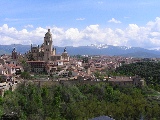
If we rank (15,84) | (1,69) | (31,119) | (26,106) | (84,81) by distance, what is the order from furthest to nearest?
(1,69) < (84,81) < (15,84) < (26,106) < (31,119)

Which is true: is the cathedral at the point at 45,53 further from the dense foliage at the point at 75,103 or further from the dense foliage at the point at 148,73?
the dense foliage at the point at 75,103

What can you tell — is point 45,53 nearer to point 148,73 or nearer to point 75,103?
point 148,73

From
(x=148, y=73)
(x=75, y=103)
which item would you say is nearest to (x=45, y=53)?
(x=148, y=73)

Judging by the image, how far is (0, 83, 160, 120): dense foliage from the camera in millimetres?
29234

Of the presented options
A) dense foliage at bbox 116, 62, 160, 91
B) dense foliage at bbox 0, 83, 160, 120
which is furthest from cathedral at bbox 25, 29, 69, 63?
dense foliage at bbox 0, 83, 160, 120

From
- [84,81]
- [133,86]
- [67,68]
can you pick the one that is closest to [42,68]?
[67,68]

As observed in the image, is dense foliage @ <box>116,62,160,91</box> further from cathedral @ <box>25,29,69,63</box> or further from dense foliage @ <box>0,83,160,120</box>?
cathedral @ <box>25,29,69,63</box>

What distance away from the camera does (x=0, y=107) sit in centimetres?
2745

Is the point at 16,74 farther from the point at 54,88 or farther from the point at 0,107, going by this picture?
Result: the point at 0,107

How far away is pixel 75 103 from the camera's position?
33.6 m

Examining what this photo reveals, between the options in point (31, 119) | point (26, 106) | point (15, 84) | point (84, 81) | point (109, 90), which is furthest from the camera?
point (84, 81)

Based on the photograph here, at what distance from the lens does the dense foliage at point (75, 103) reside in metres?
29.2

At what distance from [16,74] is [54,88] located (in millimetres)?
9532

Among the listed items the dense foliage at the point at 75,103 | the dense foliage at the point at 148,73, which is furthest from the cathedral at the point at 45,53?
the dense foliage at the point at 75,103
